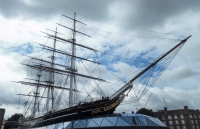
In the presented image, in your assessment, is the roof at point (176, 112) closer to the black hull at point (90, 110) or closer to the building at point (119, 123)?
the building at point (119, 123)

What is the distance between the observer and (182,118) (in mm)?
76125

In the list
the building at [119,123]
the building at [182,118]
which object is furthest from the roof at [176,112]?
the building at [119,123]

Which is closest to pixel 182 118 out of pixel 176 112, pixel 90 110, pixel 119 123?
pixel 176 112

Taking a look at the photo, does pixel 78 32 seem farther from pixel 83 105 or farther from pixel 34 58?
pixel 83 105

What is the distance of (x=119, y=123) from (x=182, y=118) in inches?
2711

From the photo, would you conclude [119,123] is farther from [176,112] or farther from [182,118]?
[176,112]

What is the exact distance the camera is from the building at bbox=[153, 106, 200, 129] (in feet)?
247

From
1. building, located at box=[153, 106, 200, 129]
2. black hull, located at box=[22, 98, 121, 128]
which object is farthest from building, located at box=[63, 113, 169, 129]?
building, located at box=[153, 106, 200, 129]

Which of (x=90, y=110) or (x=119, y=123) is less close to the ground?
(x=90, y=110)

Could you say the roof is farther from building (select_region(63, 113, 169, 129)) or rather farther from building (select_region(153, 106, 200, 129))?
building (select_region(63, 113, 169, 129))

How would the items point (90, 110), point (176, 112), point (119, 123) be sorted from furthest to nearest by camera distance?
point (176, 112), point (90, 110), point (119, 123)

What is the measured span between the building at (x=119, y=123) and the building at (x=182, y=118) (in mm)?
64875

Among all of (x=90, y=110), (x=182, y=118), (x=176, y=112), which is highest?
(x=176, y=112)

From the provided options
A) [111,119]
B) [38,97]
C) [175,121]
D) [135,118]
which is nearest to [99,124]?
[111,119]
